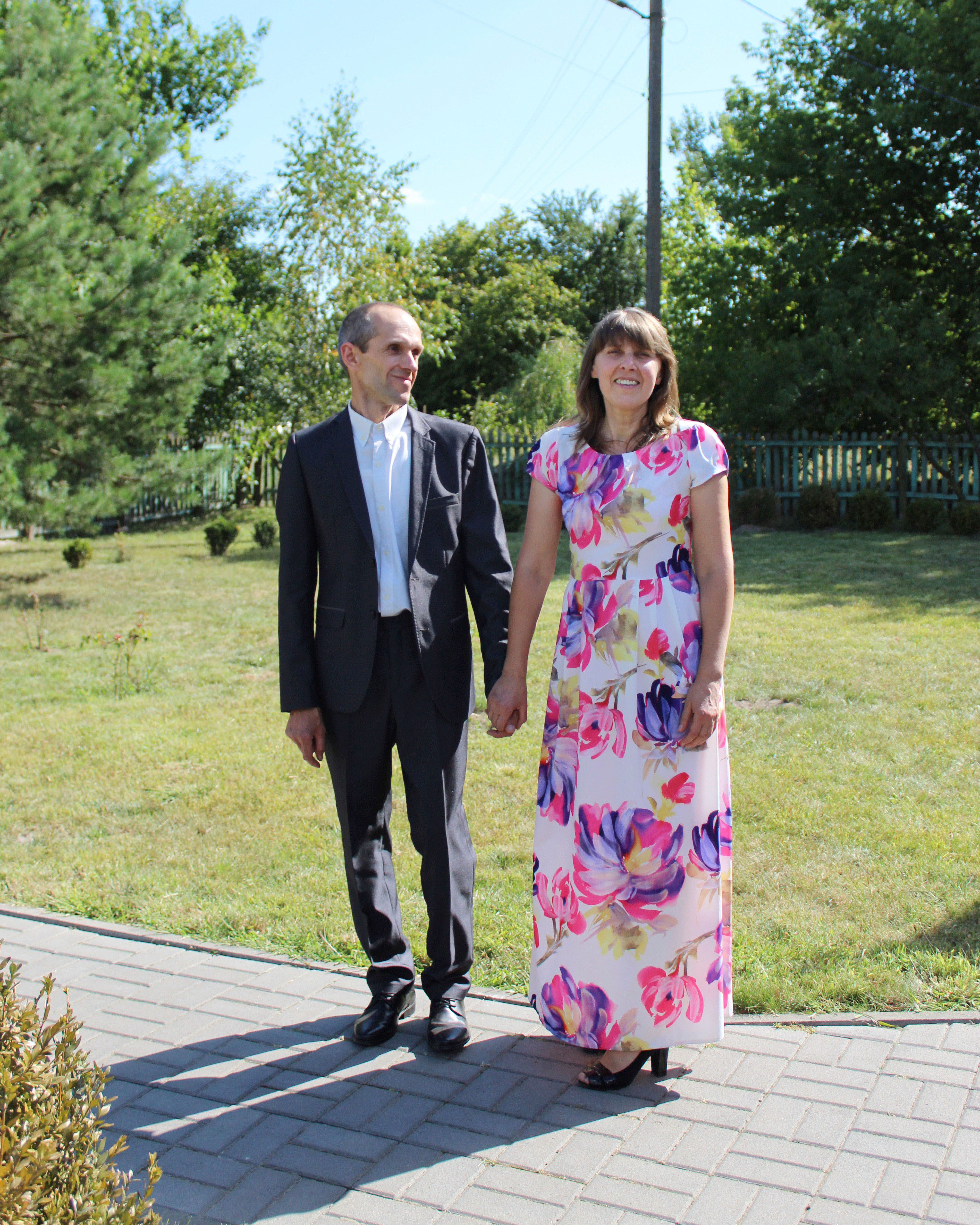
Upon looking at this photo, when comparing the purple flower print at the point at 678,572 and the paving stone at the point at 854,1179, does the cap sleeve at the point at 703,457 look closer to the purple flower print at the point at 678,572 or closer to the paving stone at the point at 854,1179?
the purple flower print at the point at 678,572

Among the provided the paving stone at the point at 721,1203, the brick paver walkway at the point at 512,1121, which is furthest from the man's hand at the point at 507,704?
the paving stone at the point at 721,1203

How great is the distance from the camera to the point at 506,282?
1395 inches

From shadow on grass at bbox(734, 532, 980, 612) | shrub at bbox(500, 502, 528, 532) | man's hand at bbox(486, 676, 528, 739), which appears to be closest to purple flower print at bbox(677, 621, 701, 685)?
man's hand at bbox(486, 676, 528, 739)

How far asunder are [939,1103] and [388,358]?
8.27 feet

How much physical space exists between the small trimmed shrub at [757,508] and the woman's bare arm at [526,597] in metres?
17.5

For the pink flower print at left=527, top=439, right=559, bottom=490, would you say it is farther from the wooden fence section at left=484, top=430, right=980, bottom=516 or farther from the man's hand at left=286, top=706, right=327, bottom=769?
the wooden fence section at left=484, top=430, right=980, bottom=516

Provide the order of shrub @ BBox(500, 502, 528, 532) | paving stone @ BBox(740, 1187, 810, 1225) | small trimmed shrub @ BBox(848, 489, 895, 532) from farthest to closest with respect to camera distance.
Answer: small trimmed shrub @ BBox(848, 489, 895, 532)
shrub @ BBox(500, 502, 528, 532)
paving stone @ BBox(740, 1187, 810, 1225)

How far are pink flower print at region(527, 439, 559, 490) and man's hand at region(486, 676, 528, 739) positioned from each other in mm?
576

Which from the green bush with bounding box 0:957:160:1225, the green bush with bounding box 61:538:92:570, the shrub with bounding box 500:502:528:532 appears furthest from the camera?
the shrub with bounding box 500:502:528:532

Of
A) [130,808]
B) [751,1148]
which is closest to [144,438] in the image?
[130,808]

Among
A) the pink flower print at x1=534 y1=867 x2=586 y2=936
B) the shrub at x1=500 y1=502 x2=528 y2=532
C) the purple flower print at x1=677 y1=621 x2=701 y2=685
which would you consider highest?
the shrub at x1=500 y1=502 x2=528 y2=532

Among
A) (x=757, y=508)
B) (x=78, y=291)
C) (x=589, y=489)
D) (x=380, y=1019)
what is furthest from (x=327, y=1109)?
(x=757, y=508)

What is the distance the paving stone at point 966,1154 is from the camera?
8.50 ft

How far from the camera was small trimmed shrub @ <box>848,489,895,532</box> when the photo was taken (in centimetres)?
1886
